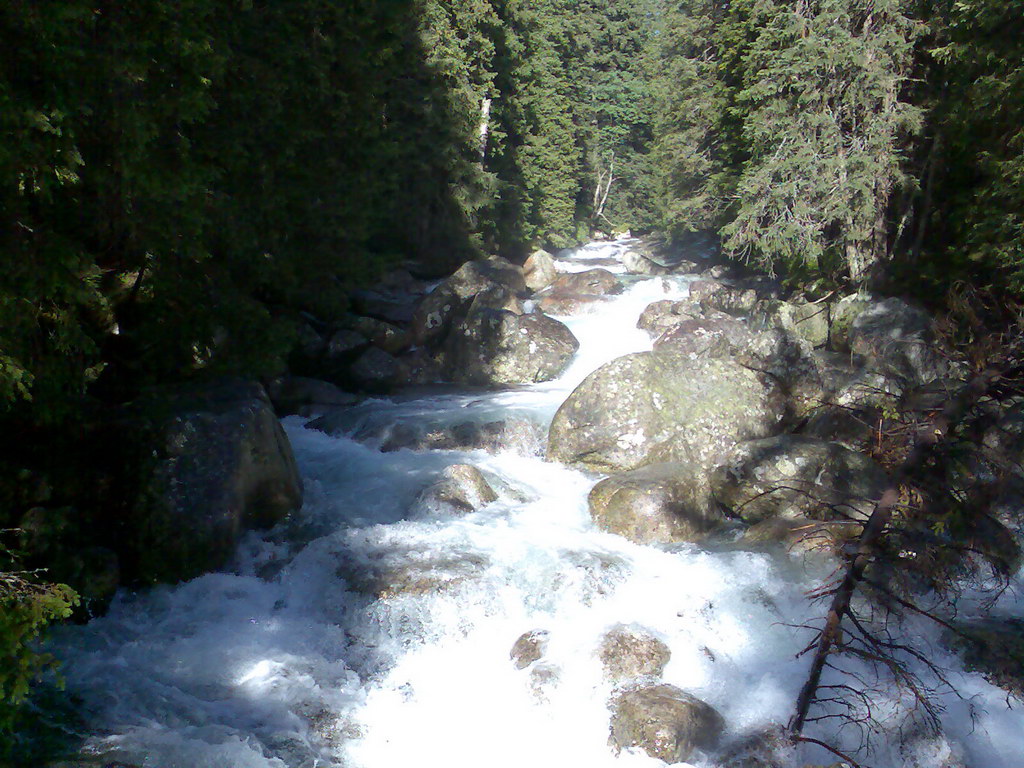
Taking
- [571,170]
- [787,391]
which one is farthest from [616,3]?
[787,391]

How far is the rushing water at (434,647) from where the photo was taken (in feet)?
16.8

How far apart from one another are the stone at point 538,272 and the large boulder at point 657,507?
1495cm

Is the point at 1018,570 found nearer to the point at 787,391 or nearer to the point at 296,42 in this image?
the point at 787,391

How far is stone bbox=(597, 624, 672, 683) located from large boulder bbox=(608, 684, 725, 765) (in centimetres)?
30

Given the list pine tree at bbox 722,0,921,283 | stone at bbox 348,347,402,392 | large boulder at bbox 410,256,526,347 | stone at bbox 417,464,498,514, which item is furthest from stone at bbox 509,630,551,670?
pine tree at bbox 722,0,921,283

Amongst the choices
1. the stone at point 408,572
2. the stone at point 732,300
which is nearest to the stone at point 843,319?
the stone at point 732,300

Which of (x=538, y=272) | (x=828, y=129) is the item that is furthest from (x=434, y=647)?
(x=538, y=272)

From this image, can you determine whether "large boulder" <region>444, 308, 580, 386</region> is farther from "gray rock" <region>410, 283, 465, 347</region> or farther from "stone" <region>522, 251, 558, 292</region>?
"stone" <region>522, 251, 558, 292</region>

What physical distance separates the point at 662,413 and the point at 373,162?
895 centimetres

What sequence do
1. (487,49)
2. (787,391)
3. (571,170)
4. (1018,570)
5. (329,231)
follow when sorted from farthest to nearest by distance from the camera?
1. (571,170)
2. (487,49)
3. (329,231)
4. (787,391)
5. (1018,570)

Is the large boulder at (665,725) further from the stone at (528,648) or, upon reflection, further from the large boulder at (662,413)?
the large boulder at (662,413)

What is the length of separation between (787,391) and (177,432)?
8.44 metres

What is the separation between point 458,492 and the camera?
880cm

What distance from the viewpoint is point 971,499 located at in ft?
14.4
